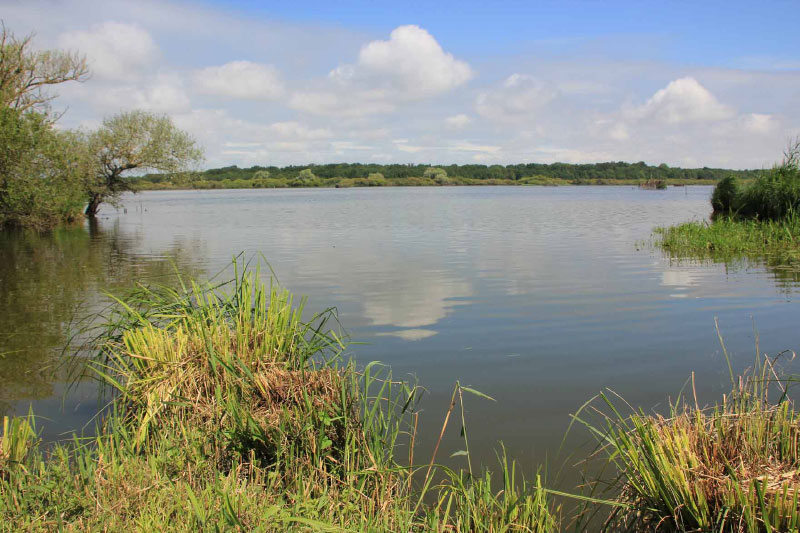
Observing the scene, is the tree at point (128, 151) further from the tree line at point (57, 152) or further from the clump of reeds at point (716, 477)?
the clump of reeds at point (716, 477)

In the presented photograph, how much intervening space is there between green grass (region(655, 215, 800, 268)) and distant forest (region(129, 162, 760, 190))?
117 metres

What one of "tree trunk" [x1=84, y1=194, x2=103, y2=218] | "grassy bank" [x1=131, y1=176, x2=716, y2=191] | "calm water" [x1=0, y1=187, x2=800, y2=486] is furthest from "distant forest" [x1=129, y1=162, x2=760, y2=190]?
"calm water" [x1=0, y1=187, x2=800, y2=486]

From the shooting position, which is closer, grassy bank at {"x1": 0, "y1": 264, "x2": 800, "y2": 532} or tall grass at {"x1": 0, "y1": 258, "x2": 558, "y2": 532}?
grassy bank at {"x1": 0, "y1": 264, "x2": 800, "y2": 532}

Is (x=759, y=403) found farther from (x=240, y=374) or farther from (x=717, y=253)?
(x=717, y=253)

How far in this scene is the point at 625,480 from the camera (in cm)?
472

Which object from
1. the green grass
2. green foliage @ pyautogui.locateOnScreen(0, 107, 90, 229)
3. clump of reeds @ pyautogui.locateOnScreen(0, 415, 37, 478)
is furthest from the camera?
green foliage @ pyautogui.locateOnScreen(0, 107, 90, 229)

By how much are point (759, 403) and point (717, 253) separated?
1729 centimetres

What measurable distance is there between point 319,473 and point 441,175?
454 feet

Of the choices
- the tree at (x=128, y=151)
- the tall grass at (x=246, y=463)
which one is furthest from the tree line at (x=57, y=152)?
the tall grass at (x=246, y=463)

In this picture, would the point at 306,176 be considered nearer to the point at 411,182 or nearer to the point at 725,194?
the point at 411,182

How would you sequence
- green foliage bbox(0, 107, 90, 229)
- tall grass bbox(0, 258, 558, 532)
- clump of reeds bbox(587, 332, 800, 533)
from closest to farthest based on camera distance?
clump of reeds bbox(587, 332, 800, 533), tall grass bbox(0, 258, 558, 532), green foliage bbox(0, 107, 90, 229)

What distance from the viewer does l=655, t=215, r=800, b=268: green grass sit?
734 inches

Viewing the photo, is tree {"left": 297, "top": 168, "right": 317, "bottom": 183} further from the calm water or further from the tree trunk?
the calm water

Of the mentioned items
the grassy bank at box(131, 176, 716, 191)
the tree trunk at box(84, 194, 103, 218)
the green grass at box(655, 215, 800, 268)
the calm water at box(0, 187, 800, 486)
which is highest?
the grassy bank at box(131, 176, 716, 191)
